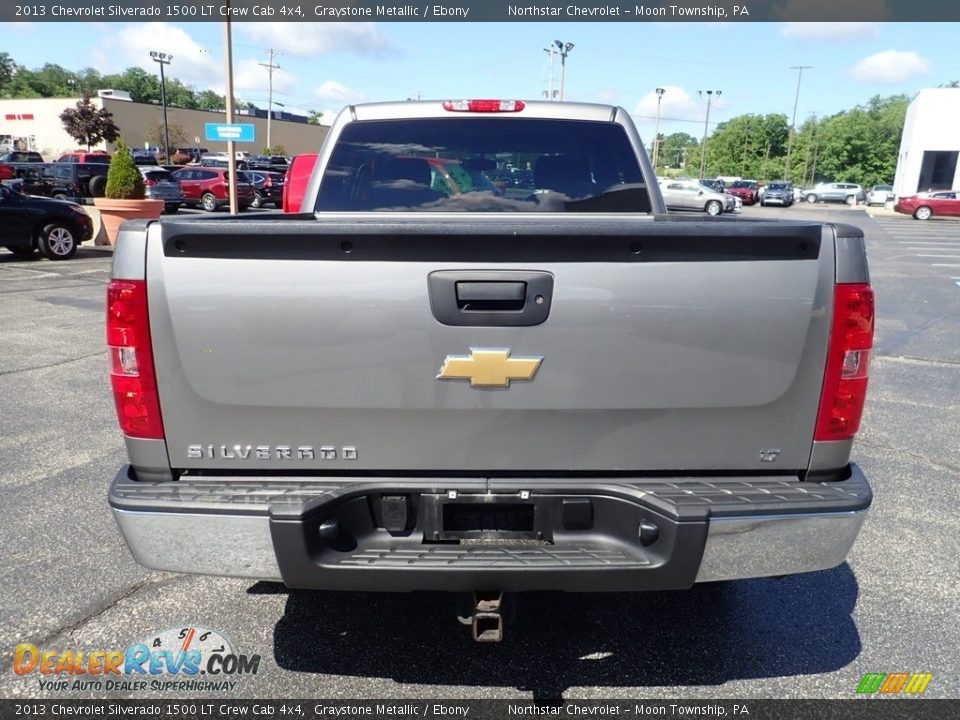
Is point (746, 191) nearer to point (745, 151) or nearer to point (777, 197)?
point (777, 197)

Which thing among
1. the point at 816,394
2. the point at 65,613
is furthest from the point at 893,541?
the point at 65,613

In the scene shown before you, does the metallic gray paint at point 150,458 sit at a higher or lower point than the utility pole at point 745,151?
lower

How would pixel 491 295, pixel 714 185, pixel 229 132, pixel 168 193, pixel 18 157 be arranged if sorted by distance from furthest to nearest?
pixel 714 185, pixel 18 157, pixel 168 193, pixel 229 132, pixel 491 295

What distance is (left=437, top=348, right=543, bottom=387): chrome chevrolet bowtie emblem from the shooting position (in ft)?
7.23

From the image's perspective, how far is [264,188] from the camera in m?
29.2

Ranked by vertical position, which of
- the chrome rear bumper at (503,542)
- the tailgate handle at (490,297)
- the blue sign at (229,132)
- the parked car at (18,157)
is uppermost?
the blue sign at (229,132)

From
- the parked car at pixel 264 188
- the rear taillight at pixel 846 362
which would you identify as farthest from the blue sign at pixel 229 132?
the rear taillight at pixel 846 362

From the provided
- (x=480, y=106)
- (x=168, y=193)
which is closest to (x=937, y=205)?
(x=168, y=193)

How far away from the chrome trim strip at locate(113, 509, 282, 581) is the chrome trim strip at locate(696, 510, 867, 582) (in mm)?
1344

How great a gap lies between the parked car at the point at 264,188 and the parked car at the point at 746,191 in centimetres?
3461

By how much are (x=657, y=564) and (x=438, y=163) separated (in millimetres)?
2402

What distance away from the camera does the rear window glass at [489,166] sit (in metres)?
3.74

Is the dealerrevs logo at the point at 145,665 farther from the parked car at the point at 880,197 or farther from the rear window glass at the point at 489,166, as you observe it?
the parked car at the point at 880,197

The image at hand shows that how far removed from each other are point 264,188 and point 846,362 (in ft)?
96.5
